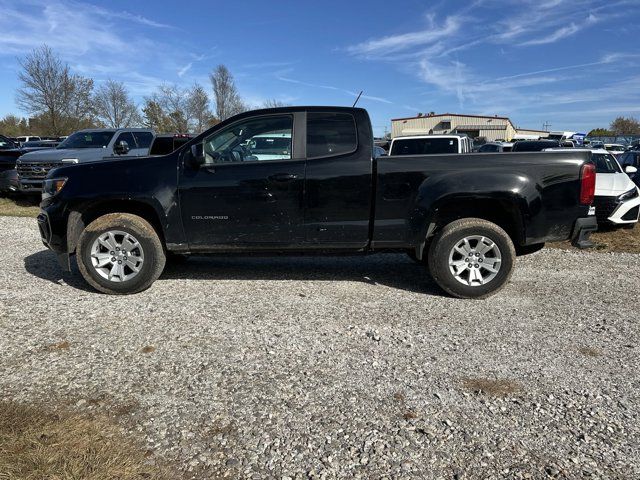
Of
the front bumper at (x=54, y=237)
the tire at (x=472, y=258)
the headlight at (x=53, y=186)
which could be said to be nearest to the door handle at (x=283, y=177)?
the tire at (x=472, y=258)

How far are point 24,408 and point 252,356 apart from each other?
1.48 m

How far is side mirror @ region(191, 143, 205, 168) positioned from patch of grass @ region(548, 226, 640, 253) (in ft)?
18.4

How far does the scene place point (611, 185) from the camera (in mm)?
8445

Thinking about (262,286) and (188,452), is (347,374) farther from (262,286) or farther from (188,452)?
(262,286)

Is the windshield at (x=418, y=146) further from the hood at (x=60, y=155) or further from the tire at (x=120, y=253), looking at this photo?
the tire at (x=120, y=253)

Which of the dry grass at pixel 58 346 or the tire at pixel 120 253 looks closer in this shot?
the dry grass at pixel 58 346

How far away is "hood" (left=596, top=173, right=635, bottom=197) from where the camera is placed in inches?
328

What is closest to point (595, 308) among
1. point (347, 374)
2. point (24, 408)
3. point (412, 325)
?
point (412, 325)

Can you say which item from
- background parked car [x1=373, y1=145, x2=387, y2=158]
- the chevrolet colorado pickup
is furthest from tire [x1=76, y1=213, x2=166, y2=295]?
the chevrolet colorado pickup

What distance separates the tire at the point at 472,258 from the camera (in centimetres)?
473

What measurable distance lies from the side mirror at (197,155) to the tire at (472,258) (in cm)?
257

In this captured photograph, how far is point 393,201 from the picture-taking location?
475 cm

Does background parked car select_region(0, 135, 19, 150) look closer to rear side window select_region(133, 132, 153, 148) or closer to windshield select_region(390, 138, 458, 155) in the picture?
rear side window select_region(133, 132, 153, 148)

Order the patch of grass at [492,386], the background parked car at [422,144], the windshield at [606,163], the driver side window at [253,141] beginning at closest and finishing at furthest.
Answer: the patch of grass at [492,386] < the driver side window at [253,141] < the windshield at [606,163] < the background parked car at [422,144]
